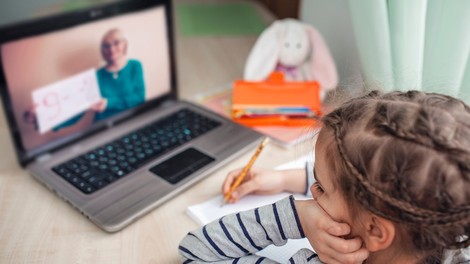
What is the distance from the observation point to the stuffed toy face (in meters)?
1.00

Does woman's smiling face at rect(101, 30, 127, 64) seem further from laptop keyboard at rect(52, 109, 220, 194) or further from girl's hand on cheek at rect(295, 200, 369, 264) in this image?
girl's hand on cheek at rect(295, 200, 369, 264)

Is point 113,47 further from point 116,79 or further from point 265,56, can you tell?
point 265,56

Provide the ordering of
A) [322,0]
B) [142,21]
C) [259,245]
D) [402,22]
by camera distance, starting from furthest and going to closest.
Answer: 1. [322,0]
2. [142,21]
3. [402,22]
4. [259,245]

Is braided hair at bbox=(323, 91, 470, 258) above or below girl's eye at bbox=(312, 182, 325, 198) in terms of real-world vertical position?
above

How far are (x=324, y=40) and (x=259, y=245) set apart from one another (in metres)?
0.66

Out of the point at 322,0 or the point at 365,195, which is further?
the point at 322,0

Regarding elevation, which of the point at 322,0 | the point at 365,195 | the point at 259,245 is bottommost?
the point at 259,245

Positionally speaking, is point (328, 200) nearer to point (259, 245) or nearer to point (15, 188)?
point (259, 245)

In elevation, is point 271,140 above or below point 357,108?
below

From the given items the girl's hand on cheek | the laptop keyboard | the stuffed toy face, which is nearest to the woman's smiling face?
→ the laptop keyboard

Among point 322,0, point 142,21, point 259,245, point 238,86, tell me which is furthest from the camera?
point 322,0

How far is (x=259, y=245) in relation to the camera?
584 mm

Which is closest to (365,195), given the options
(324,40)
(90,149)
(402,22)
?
(402,22)

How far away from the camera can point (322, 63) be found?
3.29 ft
